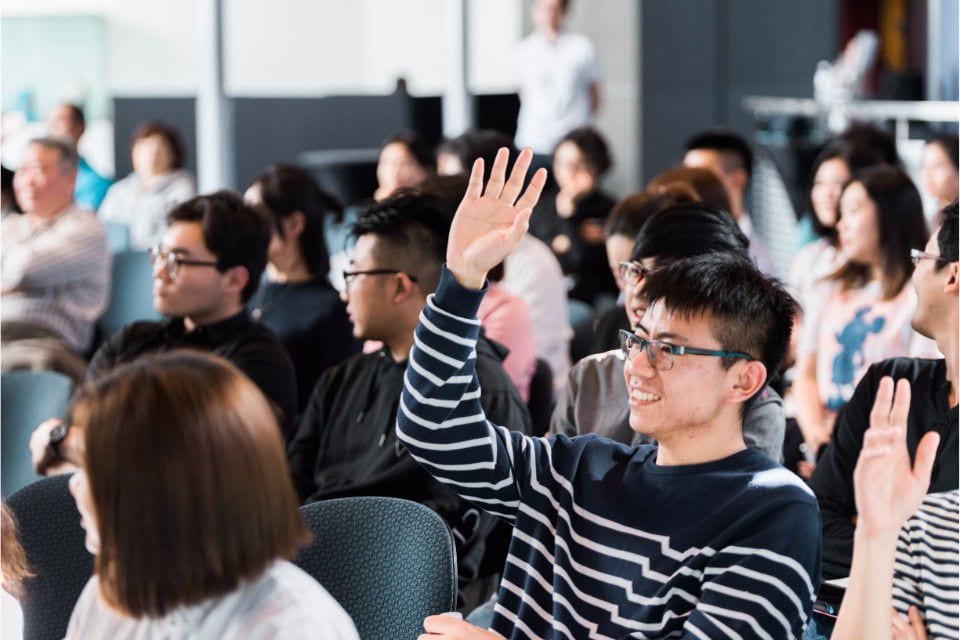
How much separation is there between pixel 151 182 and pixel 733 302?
17.6 feet

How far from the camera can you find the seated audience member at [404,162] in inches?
211

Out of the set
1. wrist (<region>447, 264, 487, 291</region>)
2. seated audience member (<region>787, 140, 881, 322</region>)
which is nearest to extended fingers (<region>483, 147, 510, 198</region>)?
wrist (<region>447, 264, 487, 291</region>)

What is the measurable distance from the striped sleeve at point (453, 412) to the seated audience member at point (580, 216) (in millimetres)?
3559

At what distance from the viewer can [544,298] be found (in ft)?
13.2

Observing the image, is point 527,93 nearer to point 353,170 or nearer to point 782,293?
point 353,170

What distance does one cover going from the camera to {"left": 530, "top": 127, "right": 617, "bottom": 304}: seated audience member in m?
5.49

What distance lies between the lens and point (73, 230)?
4.77 m

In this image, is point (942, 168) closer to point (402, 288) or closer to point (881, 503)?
point (402, 288)

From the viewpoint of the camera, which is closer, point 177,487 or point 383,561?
point 177,487

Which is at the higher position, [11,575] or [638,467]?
[638,467]


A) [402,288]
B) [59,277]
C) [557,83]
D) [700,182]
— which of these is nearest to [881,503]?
[402,288]

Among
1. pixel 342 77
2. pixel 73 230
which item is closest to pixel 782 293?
pixel 73 230

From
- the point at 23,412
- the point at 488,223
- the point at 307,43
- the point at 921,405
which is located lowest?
the point at 23,412

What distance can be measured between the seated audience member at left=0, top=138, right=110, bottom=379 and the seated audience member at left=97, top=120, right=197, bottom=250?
1.57 meters
